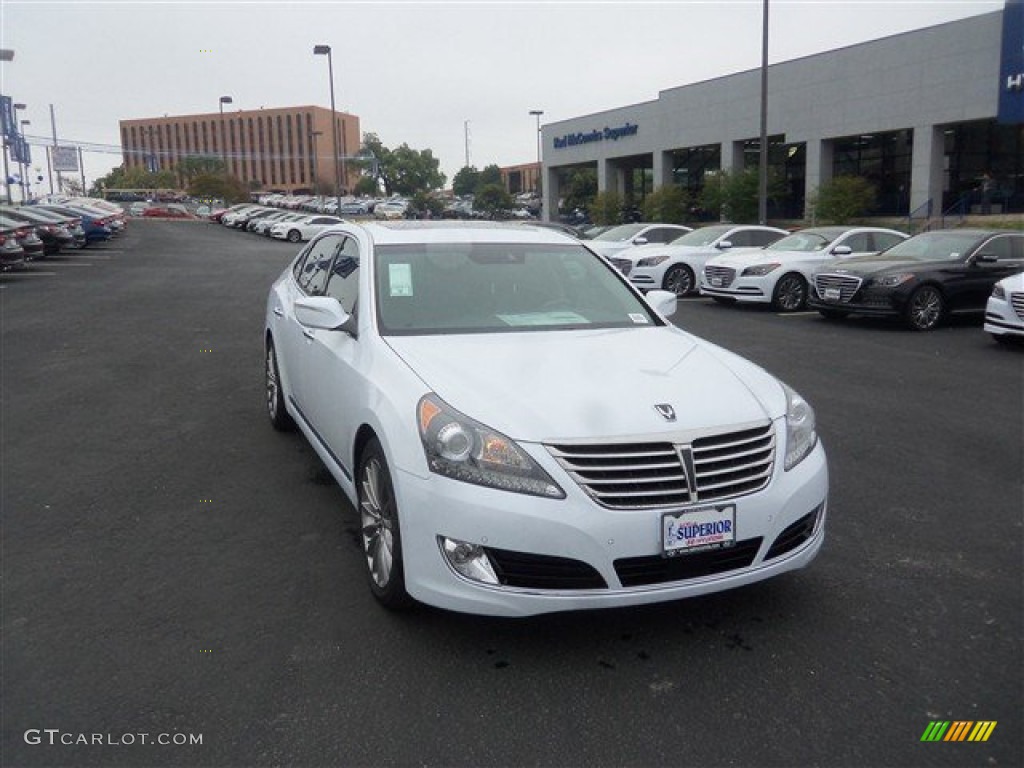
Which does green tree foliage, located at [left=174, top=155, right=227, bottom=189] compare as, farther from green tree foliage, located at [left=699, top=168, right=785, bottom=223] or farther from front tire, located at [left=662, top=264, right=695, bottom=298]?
front tire, located at [left=662, top=264, right=695, bottom=298]

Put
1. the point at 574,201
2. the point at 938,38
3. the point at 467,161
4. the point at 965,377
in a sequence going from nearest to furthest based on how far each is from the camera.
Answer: the point at 965,377 → the point at 938,38 → the point at 574,201 → the point at 467,161

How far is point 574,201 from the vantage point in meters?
63.2

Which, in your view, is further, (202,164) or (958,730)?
(202,164)

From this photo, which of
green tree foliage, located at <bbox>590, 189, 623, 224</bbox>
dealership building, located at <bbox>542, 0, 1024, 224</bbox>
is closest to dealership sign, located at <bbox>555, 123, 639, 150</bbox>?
dealership building, located at <bbox>542, 0, 1024, 224</bbox>

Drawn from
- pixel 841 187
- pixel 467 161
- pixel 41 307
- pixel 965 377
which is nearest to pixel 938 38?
pixel 841 187

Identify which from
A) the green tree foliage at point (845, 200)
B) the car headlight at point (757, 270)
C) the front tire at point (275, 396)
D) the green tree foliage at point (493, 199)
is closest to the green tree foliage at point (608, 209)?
the green tree foliage at point (845, 200)

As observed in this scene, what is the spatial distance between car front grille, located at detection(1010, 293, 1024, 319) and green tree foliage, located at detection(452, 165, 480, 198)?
394 feet

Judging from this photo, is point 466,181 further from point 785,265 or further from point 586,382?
point 586,382

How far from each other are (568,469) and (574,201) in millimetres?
61625

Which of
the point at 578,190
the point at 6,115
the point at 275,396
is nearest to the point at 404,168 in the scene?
the point at 578,190

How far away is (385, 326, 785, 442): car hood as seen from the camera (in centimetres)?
330

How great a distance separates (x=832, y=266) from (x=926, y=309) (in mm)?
1693

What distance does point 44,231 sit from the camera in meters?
27.3

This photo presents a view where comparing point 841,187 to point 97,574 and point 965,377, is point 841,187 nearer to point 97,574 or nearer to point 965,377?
point 965,377
